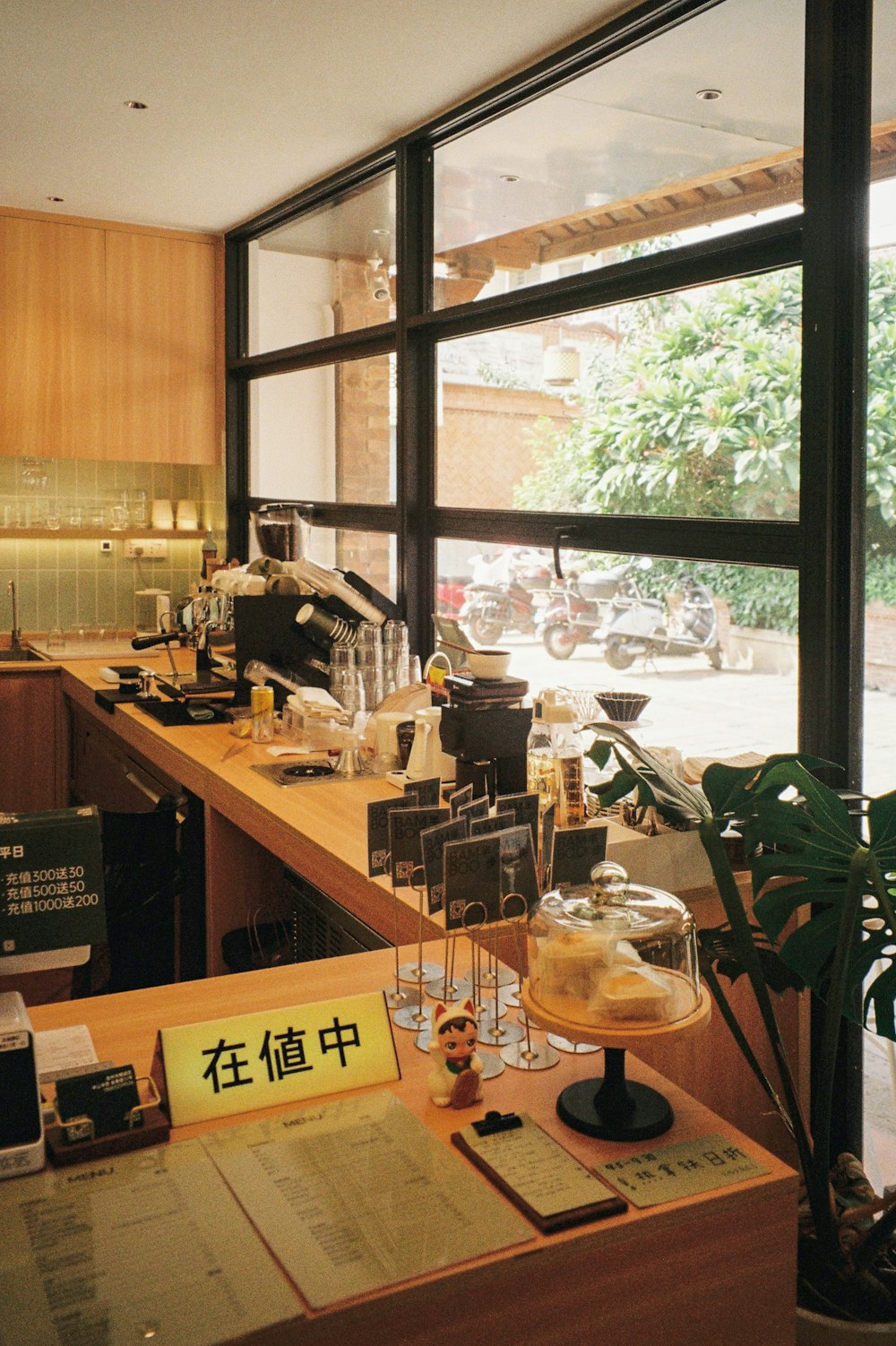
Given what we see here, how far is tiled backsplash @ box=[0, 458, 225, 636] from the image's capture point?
19.1 feet

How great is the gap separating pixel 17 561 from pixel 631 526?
3.76 m

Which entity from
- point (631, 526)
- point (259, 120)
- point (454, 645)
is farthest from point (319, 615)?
point (259, 120)

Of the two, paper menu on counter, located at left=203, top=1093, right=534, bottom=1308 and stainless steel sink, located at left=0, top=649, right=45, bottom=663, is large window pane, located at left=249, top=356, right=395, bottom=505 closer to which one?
stainless steel sink, located at left=0, top=649, right=45, bottom=663

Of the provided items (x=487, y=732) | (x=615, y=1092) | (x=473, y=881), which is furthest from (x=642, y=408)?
(x=615, y=1092)

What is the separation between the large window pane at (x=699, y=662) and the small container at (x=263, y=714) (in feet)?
2.62

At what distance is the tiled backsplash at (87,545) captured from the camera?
19.1ft

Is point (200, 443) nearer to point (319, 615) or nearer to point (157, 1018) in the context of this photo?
point (319, 615)

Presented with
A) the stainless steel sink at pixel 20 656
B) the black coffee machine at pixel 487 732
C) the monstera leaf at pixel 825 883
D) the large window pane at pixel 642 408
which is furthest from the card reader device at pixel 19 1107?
the stainless steel sink at pixel 20 656

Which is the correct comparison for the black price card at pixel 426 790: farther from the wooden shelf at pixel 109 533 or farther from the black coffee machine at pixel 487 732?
the wooden shelf at pixel 109 533

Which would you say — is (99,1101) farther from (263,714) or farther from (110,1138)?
(263,714)

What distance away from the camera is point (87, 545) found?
236 inches

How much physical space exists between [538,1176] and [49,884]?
2.12 ft

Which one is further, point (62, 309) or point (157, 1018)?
point (62, 309)

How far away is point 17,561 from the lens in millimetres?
5836
